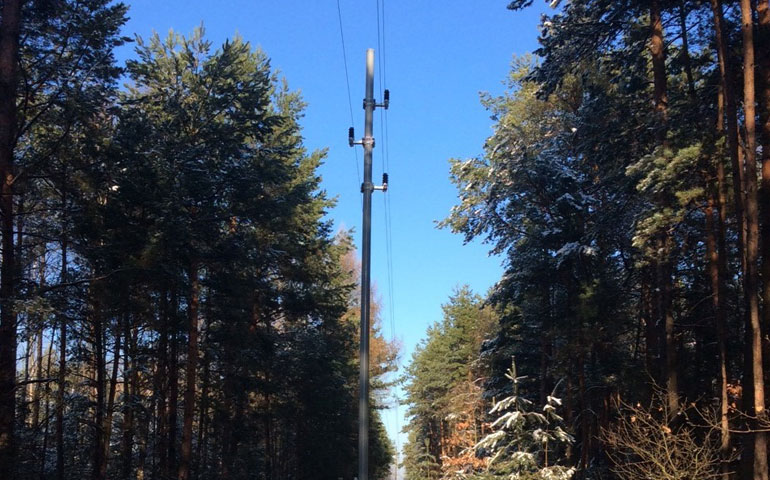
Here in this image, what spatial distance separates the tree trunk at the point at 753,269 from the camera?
34.7ft

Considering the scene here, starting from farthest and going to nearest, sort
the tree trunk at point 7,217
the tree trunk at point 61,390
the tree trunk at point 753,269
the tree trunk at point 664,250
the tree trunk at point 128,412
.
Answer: the tree trunk at point 128,412
the tree trunk at point 61,390
the tree trunk at point 664,250
the tree trunk at point 7,217
the tree trunk at point 753,269

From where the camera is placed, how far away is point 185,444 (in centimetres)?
1694

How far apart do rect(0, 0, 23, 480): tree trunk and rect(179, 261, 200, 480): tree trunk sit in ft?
16.8

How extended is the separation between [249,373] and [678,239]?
15958 millimetres

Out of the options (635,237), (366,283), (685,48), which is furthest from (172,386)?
(685,48)

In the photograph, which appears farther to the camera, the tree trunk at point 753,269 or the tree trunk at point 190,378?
the tree trunk at point 190,378

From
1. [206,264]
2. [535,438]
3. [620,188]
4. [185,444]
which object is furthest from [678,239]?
[185,444]

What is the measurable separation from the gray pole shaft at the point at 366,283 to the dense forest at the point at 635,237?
4.43 metres

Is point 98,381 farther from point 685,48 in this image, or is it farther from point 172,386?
point 685,48

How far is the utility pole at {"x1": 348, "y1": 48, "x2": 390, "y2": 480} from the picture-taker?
805cm

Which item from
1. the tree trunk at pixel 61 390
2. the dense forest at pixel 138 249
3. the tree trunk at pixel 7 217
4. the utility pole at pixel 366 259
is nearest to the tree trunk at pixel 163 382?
the dense forest at pixel 138 249

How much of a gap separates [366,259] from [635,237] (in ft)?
27.2

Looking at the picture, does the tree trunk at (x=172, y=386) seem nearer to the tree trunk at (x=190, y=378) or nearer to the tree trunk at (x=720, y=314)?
the tree trunk at (x=190, y=378)

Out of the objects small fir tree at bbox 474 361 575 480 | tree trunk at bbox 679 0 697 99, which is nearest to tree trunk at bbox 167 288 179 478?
small fir tree at bbox 474 361 575 480
